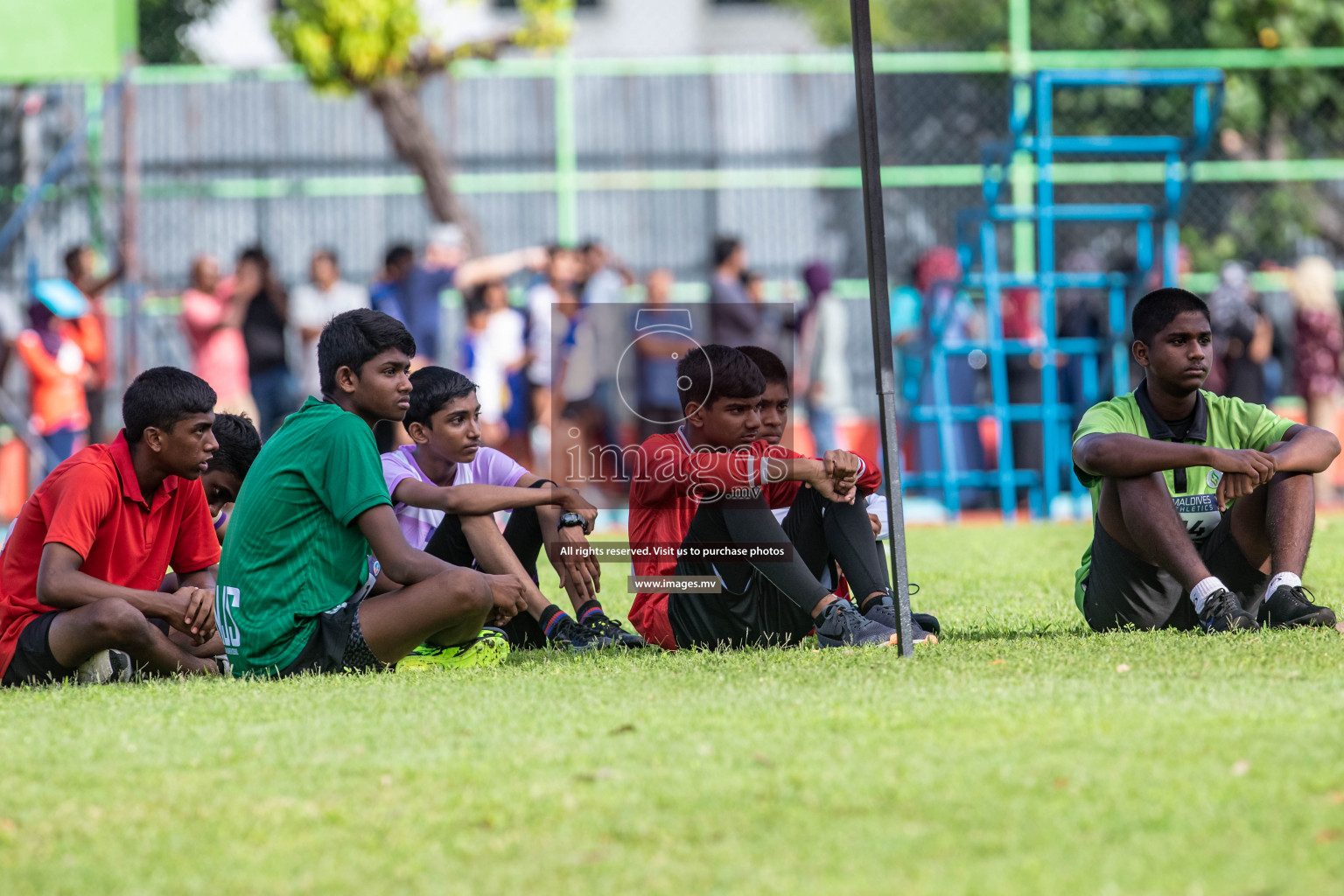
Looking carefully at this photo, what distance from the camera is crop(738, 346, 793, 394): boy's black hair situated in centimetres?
606

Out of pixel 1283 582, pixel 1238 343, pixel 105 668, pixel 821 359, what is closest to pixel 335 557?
pixel 105 668

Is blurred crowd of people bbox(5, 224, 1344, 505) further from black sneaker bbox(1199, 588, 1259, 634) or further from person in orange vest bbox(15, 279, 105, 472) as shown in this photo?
black sneaker bbox(1199, 588, 1259, 634)

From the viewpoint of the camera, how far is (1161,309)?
19.7ft

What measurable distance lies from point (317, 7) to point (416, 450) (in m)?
11.1

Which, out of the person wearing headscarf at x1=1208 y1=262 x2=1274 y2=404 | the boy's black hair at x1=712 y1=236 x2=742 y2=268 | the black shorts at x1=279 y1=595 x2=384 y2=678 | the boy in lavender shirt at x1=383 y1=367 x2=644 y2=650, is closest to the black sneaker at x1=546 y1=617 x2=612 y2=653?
the boy in lavender shirt at x1=383 y1=367 x2=644 y2=650

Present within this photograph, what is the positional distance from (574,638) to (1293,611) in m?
2.59

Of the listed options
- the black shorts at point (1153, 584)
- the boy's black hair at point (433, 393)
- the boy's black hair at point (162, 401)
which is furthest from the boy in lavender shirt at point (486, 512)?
the black shorts at point (1153, 584)

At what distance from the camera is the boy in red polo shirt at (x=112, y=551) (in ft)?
17.7

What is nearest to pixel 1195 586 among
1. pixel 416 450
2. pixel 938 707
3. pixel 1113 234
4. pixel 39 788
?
pixel 938 707

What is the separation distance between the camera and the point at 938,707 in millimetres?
4387

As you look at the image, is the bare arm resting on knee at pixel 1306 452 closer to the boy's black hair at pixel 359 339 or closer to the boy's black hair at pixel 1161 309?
the boy's black hair at pixel 1161 309

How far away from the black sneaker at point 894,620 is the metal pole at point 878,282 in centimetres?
31

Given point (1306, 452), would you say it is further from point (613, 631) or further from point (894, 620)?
point (613, 631)

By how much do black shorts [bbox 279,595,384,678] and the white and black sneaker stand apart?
57 cm
